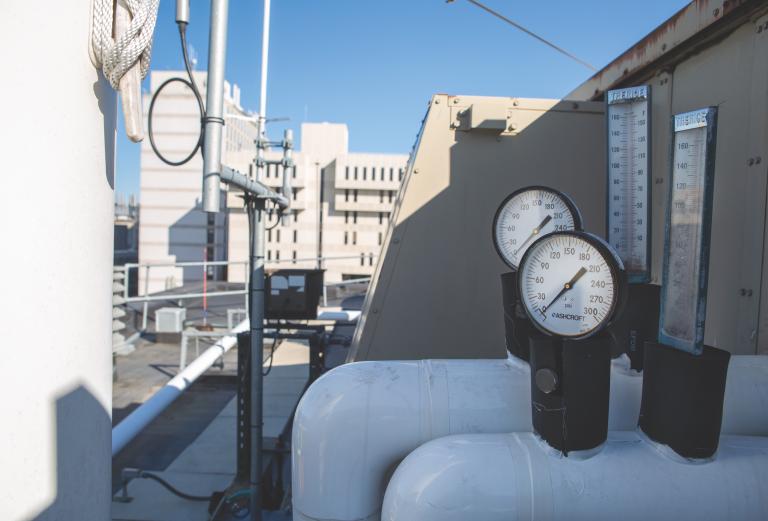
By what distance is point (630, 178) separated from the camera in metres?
1.69

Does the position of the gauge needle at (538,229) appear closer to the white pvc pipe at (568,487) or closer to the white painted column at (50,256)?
the white pvc pipe at (568,487)

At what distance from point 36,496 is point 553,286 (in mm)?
1433

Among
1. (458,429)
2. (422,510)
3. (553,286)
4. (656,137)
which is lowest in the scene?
(422,510)

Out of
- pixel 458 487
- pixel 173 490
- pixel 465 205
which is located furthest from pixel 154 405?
pixel 458 487

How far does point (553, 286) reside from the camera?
1288 mm

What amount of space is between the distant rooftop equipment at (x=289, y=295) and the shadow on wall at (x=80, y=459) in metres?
2.53

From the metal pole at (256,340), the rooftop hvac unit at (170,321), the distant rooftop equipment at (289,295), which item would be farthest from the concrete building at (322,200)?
the metal pole at (256,340)

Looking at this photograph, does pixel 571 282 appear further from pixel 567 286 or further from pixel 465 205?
pixel 465 205

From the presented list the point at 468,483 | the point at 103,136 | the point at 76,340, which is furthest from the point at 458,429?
the point at 103,136

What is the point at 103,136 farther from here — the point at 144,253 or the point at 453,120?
the point at 144,253

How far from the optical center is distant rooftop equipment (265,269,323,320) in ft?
12.9

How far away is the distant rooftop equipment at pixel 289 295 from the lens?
392cm

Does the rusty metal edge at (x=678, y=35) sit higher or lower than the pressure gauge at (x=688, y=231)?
higher

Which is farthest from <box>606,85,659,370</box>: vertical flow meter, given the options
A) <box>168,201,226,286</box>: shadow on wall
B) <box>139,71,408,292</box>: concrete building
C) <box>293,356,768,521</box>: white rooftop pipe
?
<box>168,201,226,286</box>: shadow on wall
